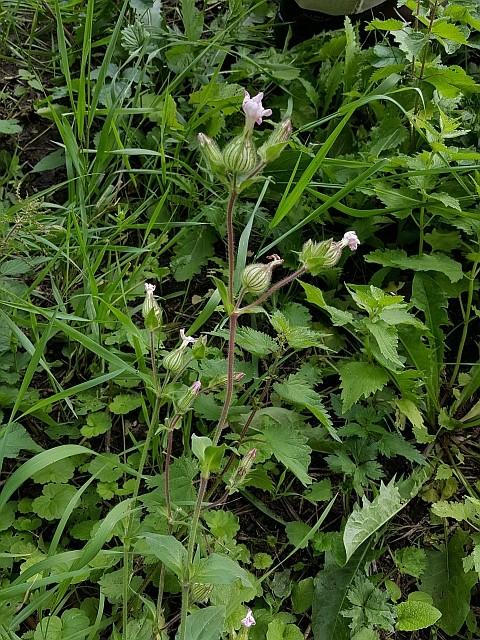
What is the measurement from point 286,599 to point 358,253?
0.83 meters

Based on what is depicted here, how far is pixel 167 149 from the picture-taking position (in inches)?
72.4

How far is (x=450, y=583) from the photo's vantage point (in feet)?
4.65

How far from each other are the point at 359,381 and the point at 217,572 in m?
0.53

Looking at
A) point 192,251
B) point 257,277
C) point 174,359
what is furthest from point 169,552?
point 192,251

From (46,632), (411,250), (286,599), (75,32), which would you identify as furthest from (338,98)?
(46,632)

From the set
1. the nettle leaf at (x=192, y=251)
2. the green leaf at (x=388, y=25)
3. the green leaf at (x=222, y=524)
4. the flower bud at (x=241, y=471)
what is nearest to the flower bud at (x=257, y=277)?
the flower bud at (x=241, y=471)

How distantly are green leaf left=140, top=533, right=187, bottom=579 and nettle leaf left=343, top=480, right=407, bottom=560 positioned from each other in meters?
0.39

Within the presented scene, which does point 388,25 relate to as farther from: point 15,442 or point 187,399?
point 15,442

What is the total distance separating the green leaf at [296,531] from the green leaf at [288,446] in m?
0.20

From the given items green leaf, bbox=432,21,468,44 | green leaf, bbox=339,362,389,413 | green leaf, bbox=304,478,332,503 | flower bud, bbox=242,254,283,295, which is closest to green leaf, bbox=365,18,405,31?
green leaf, bbox=432,21,468,44

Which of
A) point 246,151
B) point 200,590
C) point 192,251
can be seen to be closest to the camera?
point 246,151

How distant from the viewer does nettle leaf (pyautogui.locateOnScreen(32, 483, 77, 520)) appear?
53.3 inches

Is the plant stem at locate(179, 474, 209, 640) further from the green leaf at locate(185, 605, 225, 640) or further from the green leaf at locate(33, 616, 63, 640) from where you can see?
the green leaf at locate(33, 616, 63, 640)

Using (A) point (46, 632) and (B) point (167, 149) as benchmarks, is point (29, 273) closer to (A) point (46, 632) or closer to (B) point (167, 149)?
(B) point (167, 149)
